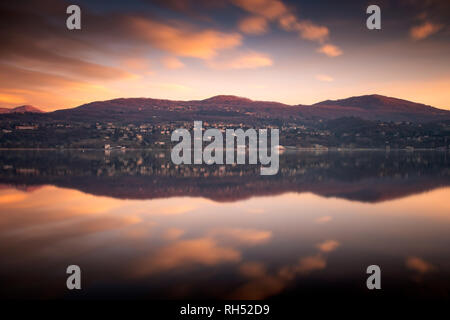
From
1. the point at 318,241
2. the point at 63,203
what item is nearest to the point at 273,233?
A: the point at 318,241

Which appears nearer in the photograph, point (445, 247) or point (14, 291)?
point (14, 291)

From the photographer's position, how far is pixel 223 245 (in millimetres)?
11398

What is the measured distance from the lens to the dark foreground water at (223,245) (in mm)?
8062

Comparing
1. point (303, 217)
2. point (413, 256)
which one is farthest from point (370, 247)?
point (303, 217)

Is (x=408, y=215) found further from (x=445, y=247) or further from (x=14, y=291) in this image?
(x=14, y=291)

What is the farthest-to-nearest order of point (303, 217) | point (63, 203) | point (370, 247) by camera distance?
point (63, 203)
point (303, 217)
point (370, 247)

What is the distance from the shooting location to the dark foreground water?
26.5ft

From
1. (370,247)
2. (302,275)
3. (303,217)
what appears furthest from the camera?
(303,217)

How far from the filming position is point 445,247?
1132 cm

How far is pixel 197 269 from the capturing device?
357 inches

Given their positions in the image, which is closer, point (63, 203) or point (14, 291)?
point (14, 291)
